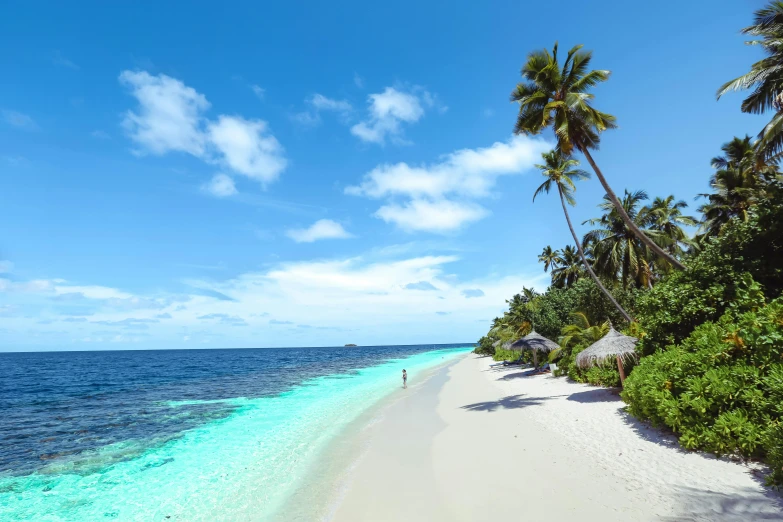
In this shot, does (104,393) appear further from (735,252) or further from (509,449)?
(735,252)

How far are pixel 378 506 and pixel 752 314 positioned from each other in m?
9.58

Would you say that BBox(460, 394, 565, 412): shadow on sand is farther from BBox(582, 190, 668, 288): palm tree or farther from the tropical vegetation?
BBox(582, 190, 668, 288): palm tree

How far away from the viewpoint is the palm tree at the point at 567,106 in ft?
49.5

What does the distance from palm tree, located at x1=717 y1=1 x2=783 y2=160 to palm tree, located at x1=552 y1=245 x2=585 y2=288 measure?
116 ft

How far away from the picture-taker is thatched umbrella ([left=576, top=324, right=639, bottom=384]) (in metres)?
14.1

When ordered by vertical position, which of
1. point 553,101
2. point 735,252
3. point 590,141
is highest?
point 553,101

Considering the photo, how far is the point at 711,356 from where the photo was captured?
854 cm

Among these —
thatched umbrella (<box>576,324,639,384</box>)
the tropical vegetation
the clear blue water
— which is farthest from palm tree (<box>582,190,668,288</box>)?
the clear blue water

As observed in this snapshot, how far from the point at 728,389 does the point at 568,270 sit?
45.6 metres

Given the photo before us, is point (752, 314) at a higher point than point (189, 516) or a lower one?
higher

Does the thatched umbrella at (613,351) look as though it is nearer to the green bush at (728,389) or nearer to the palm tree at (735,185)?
the green bush at (728,389)

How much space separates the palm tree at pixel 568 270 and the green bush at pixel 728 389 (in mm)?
41837

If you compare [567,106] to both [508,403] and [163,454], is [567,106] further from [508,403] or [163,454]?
[163,454]

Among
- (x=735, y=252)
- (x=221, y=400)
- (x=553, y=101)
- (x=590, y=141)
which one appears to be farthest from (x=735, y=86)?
(x=221, y=400)
